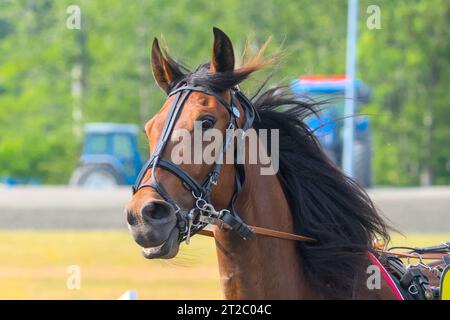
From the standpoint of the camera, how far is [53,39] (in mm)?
35812

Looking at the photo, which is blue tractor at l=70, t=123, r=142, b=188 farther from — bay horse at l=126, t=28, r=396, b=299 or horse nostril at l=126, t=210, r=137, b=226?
horse nostril at l=126, t=210, r=137, b=226

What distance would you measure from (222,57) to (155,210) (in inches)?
31.6

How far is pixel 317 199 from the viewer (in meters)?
4.22

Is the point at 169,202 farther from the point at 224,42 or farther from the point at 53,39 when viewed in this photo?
the point at 53,39

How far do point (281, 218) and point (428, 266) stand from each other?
1.02m

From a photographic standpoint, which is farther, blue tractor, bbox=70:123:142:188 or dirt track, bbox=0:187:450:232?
blue tractor, bbox=70:123:142:188

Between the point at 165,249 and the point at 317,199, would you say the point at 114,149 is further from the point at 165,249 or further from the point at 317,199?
the point at 165,249

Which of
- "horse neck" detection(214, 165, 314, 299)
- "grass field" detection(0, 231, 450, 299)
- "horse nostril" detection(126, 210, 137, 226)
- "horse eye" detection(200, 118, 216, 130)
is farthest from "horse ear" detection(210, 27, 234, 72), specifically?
"grass field" detection(0, 231, 450, 299)

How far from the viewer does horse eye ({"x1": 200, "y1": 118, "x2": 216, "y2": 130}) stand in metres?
3.83

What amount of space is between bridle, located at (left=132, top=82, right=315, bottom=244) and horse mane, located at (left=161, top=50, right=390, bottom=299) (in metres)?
0.10

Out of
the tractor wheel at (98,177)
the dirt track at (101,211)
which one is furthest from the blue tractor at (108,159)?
the dirt track at (101,211)

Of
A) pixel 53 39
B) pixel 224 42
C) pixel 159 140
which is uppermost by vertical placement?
pixel 53 39
